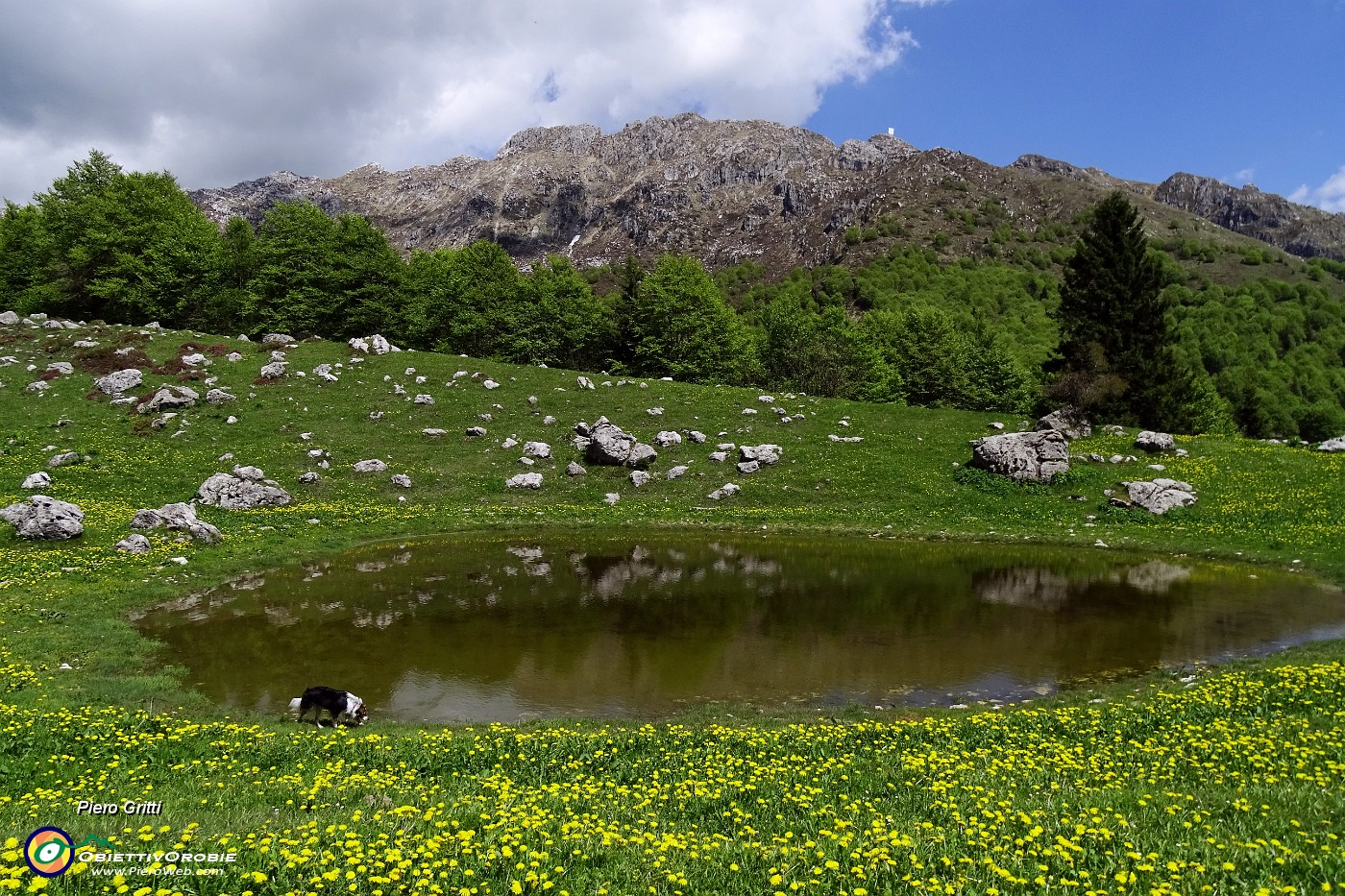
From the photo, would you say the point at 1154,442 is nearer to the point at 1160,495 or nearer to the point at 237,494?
the point at 1160,495

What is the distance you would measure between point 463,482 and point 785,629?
27.7 m

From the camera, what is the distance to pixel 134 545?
2861 cm

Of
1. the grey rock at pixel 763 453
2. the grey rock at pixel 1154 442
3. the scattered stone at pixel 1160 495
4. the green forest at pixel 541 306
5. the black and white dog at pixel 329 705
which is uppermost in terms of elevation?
the green forest at pixel 541 306

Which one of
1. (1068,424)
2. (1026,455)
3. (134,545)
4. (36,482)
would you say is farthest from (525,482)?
(1068,424)

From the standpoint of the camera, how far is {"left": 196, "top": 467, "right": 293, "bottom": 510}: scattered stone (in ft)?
122

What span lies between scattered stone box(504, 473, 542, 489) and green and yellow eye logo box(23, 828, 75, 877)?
36663 mm

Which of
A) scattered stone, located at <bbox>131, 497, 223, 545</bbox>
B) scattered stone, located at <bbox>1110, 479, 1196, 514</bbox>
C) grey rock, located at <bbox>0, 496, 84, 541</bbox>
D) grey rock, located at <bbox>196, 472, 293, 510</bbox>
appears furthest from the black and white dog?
scattered stone, located at <bbox>1110, 479, 1196, 514</bbox>

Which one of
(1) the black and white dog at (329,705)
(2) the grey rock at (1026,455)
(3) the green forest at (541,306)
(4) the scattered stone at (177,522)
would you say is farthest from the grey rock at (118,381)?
(2) the grey rock at (1026,455)

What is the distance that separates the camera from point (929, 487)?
42.4 m

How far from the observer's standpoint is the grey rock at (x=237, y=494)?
37.1 metres

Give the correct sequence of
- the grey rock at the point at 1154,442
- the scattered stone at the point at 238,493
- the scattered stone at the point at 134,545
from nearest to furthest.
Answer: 1. the scattered stone at the point at 134,545
2. the scattered stone at the point at 238,493
3. the grey rock at the point at 1154,442

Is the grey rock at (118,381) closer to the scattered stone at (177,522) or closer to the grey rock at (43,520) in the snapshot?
the grey rock at (43,520)

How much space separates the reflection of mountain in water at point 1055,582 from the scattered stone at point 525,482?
87.2 ft

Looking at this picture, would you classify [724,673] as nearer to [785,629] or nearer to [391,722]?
[785,629]
